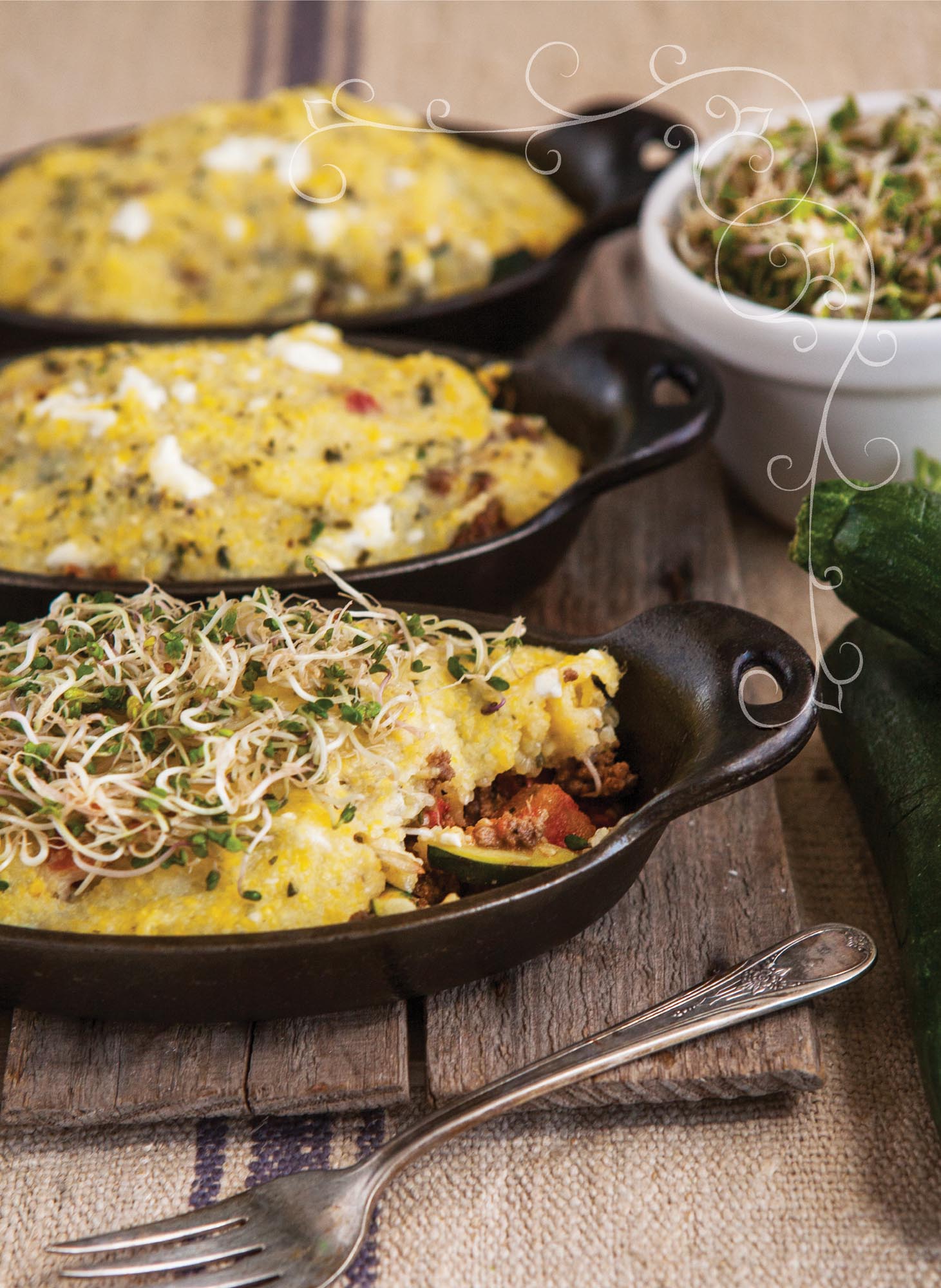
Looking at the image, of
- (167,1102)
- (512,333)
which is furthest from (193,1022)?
(512,333)

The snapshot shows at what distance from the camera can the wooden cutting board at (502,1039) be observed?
2.02m

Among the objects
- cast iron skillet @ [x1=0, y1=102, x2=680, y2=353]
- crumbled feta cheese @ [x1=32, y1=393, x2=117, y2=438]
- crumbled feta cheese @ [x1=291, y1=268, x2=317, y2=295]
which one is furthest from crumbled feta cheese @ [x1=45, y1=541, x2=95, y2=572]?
crumbled feta cheese @ [x1=291, y1=268, x2=317, y2=295]

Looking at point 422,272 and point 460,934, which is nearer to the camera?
point 460,934

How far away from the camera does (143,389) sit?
2938 mm

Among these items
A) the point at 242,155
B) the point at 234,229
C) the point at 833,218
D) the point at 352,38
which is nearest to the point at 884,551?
the point at 833,218

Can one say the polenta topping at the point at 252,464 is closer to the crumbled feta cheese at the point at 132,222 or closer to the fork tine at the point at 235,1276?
the crumbled feta cheese at the point at 132,222

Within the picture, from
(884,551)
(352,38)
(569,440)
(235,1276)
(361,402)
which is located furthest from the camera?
(352,38)

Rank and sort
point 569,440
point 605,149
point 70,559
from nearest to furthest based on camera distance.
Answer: point 70,559 < point 569,440 < point 605,149

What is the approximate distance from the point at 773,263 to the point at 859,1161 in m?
1.92

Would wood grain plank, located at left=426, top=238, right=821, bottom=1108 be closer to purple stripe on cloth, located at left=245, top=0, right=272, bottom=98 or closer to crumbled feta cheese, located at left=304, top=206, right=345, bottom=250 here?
crumbled feta cheese, located at left=304, top=206, right=345, bottom=250

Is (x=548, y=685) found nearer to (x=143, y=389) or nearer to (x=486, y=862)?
(x=486, y=862)

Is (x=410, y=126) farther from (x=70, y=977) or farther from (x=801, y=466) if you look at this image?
(x=70, y=977)

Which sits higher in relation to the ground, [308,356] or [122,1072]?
[308,356]

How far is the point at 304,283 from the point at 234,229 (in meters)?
0.27
